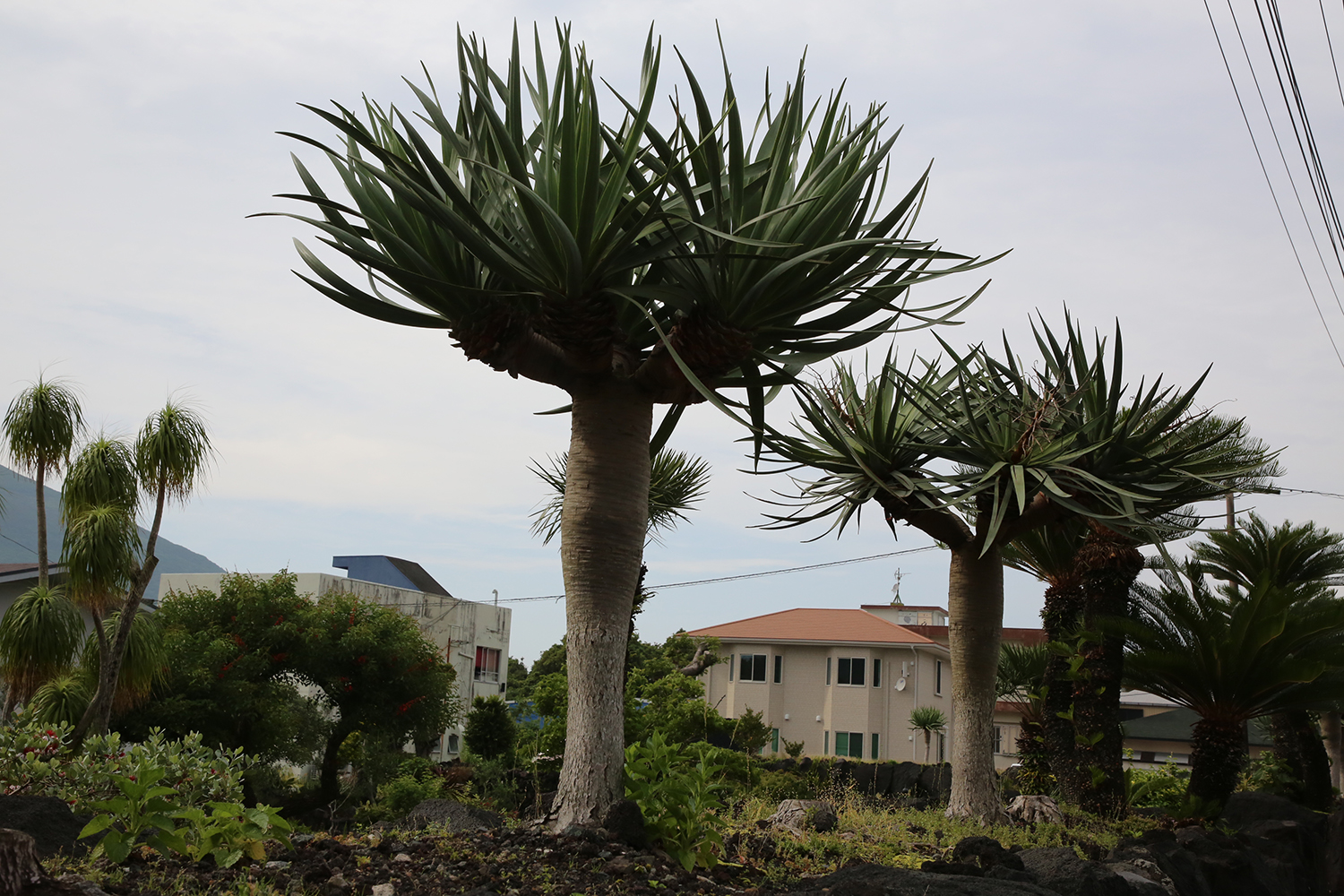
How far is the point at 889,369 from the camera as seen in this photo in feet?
34.6

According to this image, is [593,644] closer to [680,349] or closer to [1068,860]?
[680,349]

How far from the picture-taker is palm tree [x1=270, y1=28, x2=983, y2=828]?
5.80 meters

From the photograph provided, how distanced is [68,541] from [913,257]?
1076 cm

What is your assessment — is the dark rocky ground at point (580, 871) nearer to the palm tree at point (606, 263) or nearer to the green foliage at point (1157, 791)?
the palm tree at point (606, 263)

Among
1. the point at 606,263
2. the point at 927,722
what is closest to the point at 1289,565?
the point at 606,263

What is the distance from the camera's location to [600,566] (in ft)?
22.0

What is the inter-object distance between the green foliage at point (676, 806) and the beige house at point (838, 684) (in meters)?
34.4

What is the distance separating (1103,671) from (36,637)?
43.5ft

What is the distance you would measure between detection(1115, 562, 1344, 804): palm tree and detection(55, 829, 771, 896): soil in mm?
8471

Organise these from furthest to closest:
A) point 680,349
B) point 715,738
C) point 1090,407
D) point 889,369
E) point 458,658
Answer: point 458,658 < point 715,738 < point 1090,407 < point 889,369 < point 680,349

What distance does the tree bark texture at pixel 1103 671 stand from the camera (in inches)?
504

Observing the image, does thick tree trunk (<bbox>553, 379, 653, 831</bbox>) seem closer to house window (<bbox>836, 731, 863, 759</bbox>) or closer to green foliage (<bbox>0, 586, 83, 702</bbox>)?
green foliage (<bbox>0, 586, 83, 702</bbox>)

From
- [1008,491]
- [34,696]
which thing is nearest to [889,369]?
[1008,491]

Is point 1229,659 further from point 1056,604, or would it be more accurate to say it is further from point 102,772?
point 102,772
